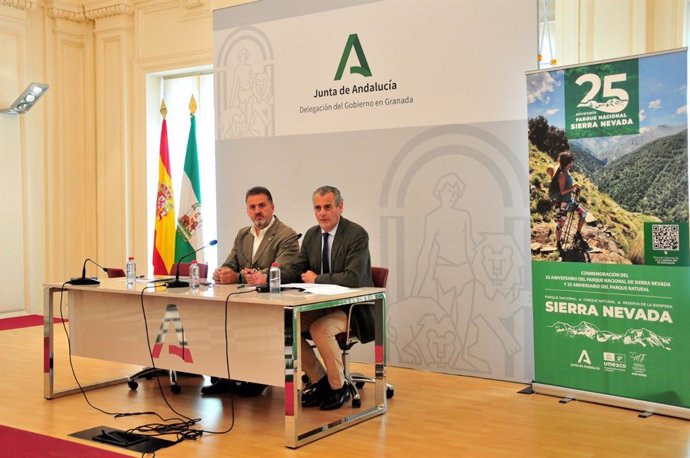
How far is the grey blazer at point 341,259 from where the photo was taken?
462cm

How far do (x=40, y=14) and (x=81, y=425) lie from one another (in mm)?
5869

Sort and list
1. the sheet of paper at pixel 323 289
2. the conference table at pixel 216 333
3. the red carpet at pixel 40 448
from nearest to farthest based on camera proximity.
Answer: the red carpet at pixel 40 448, the conference table at pixel 216 333, the sheet of paper at pixel 323 289

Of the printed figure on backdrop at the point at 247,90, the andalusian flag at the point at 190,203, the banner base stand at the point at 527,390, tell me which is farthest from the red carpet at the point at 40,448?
the andalusian flag at the point at 190,203

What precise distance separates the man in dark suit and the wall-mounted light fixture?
14.7 ft

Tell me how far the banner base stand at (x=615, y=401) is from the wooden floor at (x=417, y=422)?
1.8 inches

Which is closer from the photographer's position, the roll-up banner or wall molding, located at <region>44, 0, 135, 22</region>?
the roll-up banner

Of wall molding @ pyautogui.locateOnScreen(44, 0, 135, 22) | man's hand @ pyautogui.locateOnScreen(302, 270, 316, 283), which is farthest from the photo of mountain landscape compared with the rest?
wall molding @ pyautogui.locateOnScreen(44, 0, 135, 22)

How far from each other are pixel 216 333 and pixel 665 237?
2.54 m

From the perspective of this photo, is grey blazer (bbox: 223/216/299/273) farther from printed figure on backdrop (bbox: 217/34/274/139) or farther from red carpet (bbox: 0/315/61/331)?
red carpet (bbox: 0/315/61/331)

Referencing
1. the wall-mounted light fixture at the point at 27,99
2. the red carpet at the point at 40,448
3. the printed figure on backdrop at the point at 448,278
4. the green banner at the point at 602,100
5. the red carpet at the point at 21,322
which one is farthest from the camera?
the wall-mounted light fixture at the point at 27,99

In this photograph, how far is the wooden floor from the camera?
376 centimetres

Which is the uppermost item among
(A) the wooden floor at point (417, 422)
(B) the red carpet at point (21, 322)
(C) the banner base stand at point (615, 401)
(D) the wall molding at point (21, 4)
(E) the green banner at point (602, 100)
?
(D) the wall molding at point (21, 4)

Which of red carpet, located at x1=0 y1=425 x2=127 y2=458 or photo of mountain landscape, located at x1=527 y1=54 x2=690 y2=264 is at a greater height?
photo of mountain landscape, located at x1=527 y1=54 x2=690 y2=264

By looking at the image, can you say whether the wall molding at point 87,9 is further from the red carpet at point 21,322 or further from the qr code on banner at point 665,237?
the qr code on banner at point 665,237
